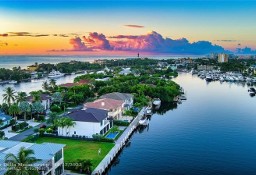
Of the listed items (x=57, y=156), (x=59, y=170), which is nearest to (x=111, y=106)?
(x=59, y=170)

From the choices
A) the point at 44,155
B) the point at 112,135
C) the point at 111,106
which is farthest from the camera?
the point at 111,106

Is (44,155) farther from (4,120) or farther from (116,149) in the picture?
(4,120)

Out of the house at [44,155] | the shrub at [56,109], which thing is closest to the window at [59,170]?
the house at [44,155]

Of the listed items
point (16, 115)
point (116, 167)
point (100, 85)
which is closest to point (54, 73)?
point (100, 85)

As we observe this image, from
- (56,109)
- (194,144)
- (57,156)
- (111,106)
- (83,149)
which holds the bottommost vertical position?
(194,144)

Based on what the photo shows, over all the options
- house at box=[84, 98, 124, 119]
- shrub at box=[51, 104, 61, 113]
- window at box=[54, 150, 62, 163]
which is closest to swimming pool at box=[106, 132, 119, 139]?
house at box=[84, 98, 124, 119]

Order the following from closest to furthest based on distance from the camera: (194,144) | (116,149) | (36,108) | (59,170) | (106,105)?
(59,170)
(116,149)
(194,144)
(106,105)
(36,108)

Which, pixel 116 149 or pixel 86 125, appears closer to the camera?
pixel 116 149
